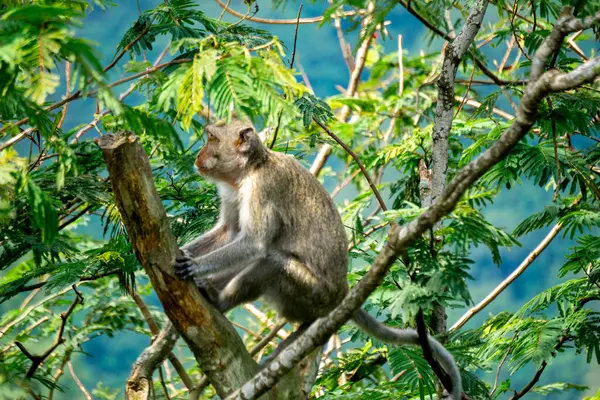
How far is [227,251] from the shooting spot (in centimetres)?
559

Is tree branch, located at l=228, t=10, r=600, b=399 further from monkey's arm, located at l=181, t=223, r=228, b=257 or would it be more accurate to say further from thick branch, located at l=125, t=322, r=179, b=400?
monkey's arm, located at l=181, t=223, r=228, b=257

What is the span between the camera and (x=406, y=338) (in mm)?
5293

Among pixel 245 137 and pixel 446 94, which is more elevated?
pixel 245 137

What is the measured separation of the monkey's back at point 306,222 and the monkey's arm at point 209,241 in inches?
19.9

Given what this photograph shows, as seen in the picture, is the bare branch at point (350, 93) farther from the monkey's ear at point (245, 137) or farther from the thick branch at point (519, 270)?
the monkey's ear at point (245, 137)

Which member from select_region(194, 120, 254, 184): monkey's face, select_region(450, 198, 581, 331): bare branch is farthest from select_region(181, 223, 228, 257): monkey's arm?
select_region(450, 198, 581, 331): bare branch

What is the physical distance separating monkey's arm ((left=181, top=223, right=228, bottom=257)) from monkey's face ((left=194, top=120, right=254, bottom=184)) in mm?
443

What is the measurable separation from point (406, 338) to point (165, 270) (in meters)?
1.90

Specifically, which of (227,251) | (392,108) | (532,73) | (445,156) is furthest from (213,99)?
(392,108)

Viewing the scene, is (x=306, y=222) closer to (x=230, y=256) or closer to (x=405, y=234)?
(x=230, y=256)

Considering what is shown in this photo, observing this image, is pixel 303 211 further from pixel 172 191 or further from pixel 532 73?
pixel 532 73

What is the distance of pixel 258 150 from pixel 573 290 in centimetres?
285

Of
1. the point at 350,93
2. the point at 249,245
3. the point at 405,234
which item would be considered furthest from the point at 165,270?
the point at 350,93

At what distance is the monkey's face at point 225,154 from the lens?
603 centimetres
